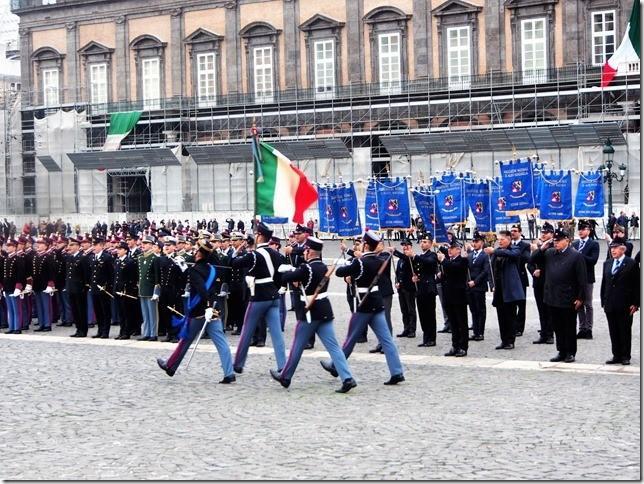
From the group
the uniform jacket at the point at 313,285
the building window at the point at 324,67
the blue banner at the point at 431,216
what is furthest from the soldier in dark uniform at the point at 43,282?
the building window at the point at 324,67

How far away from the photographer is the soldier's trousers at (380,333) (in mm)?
12273

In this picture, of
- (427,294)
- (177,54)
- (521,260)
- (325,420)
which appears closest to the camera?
(325,420)

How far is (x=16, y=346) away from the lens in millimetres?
16984

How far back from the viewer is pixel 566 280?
45.3ft

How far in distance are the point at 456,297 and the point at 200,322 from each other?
3753mm

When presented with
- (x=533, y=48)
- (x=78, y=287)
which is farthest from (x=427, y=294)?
(x=533, y=48)

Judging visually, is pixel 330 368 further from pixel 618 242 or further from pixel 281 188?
pixel 281 188

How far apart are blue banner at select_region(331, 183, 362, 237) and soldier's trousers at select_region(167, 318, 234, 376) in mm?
10962

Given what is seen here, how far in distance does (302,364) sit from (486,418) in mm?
4404

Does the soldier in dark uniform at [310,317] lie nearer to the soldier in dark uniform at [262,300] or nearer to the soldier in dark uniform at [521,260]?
the soldier in dark uniform at [262,300]

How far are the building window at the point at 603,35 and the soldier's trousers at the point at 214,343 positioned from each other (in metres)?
37.4

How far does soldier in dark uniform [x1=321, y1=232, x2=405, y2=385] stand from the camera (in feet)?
40.3

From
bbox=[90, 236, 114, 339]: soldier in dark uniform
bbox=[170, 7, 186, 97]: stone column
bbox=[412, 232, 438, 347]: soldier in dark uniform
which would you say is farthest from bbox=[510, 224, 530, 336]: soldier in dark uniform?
bbox=[170, 7, 186, 97]: stone column

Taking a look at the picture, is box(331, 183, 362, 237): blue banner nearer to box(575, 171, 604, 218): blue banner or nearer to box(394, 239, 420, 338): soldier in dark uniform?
box(575, 171, 604, 218): blue banner
